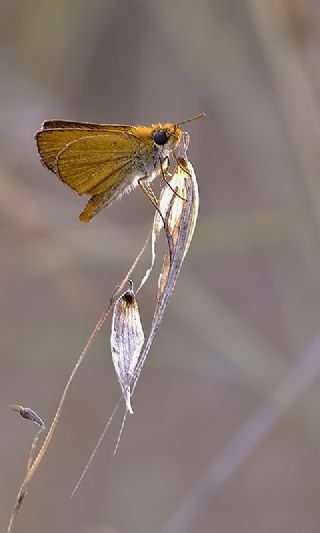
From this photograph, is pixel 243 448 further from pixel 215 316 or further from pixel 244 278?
pixel 244 278

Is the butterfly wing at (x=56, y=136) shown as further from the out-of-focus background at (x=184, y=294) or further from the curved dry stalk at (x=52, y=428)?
the out-of-focus background at (x=184, y=294)

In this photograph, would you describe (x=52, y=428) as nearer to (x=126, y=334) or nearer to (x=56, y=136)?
(x=126, y=334)

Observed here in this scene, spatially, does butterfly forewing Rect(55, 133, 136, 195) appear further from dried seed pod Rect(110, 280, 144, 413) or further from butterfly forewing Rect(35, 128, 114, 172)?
dried seed pod Rect(110, 280, 144, 413)

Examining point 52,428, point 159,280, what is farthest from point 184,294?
point 52,428

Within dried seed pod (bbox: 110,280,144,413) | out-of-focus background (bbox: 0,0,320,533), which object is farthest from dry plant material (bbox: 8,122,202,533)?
out-of-focus background (bbox: 0,0,320,533)

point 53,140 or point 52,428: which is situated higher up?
point 53,140

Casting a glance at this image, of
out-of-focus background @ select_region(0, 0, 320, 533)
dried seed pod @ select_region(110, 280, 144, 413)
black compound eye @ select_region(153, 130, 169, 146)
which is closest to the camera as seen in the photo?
dried seed pod @ select_region(110, 280, 144, 413)
